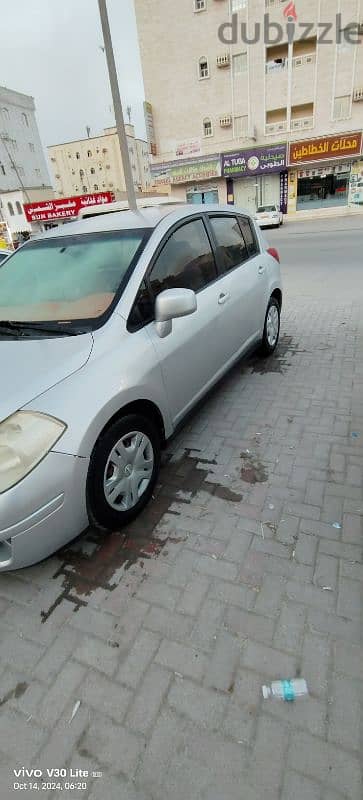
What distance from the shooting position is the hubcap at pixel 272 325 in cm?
462

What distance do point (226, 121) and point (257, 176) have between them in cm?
462

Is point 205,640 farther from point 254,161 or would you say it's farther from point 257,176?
point 257,176

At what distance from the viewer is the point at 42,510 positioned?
6.02 ft

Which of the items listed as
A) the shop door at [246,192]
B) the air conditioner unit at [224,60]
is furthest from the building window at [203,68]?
the shop door at [246,192]

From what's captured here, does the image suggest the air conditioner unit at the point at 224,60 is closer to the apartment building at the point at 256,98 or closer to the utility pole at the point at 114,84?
the apartment building at the point at 256,98

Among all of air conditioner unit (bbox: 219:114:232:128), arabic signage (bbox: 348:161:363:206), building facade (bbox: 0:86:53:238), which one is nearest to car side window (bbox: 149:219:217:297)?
arabic signage (bbox: 348:161:363:206)

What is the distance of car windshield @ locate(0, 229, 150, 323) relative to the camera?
246 cm

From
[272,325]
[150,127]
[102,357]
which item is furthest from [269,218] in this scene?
[102,357]

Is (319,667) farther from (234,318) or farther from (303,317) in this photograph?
(303,317)

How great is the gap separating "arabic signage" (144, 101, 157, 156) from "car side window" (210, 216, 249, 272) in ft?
109

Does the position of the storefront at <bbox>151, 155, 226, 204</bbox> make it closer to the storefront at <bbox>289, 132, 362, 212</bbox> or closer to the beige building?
the storefront at <bbox>289, 132, 362, 212</bbox>

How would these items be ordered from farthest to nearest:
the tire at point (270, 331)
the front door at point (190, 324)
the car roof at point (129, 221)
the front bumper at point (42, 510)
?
the tire at point (270, 331) < the car roof at point (129, 221) < the front door at point (190, 324) < the front bumper at point (42, 510)

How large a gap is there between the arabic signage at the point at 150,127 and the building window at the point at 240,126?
6588 mm

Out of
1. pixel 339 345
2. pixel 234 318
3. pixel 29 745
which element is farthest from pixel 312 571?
pixel 339 345
